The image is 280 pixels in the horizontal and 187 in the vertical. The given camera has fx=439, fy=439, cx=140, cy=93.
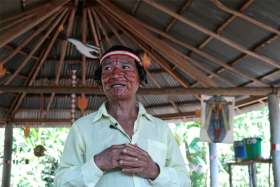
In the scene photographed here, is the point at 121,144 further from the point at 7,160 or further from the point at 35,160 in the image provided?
the point at 35,160

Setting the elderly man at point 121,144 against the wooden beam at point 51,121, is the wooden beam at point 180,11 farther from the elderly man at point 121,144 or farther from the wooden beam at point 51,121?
the elderly man at point 121,144

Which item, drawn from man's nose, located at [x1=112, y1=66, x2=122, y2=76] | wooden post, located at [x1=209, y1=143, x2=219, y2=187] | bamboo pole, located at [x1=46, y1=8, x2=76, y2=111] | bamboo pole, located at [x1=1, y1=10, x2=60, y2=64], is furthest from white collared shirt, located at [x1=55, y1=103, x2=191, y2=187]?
wooden post, located at [x1=209, y1=143, x2=219, y2=187]

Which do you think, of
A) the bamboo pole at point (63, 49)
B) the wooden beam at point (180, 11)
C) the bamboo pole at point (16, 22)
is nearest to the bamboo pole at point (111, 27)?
the bamboo pole at point (63, 49)

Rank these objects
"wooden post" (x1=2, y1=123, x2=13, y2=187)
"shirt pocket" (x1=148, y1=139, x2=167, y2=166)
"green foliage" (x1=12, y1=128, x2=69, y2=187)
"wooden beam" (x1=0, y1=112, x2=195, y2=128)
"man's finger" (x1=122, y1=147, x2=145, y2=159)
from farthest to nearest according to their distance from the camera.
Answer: "green foliage" (x1=12, y1=128, x2=69, y2=187)
"wooden beam" (x1=0, y1=112, x2=195, y2=128)
"wooden post" (x1=2, y1=123, x2=13, y2=187)
"shirt pocket" (x1=148, y1=139, x2=167, y2=166)
"man's finger" (x1=122, y1=147, x2=145, y2=159)

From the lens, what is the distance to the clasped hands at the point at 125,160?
4.43 ft

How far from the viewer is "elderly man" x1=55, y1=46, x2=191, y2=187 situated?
1370mm

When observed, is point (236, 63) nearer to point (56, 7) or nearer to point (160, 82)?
point (160, 82)

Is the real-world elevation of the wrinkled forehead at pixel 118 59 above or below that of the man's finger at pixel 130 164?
above

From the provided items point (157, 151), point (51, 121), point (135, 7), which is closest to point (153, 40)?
point (135, 7)

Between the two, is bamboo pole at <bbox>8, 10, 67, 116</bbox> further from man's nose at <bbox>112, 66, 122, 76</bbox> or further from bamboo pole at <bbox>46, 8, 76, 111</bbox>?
man's nose at <bbox>112, 66, 122, 76</bbox>

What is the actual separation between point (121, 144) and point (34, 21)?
17.8 ft

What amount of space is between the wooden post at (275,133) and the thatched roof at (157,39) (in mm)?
300

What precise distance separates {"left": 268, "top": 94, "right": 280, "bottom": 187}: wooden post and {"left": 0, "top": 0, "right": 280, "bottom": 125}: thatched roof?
300 millimetres

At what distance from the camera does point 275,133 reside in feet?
22.4
